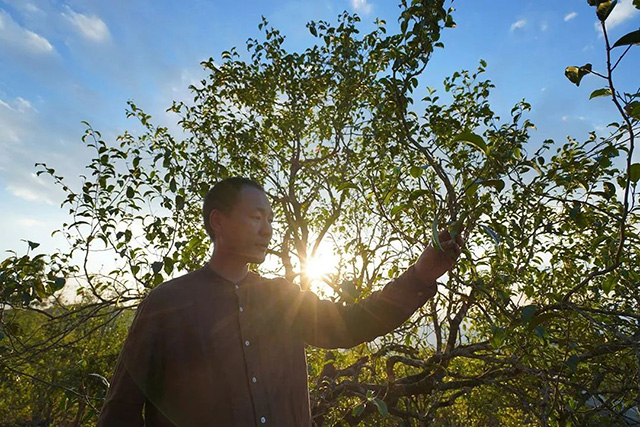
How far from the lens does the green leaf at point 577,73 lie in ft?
5.11

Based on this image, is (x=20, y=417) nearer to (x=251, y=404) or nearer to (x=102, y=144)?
(x=102, y=144)

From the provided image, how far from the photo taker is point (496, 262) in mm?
4281

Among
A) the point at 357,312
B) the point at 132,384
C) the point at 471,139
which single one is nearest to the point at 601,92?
the point at 471,139

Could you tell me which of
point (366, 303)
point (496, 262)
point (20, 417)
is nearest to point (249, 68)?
point (496, 262)

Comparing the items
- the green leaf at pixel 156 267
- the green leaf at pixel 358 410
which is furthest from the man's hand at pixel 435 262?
the green leaf at pixel 156 267

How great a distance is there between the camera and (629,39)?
4.28 ft

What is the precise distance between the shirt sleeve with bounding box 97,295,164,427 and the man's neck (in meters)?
0.40

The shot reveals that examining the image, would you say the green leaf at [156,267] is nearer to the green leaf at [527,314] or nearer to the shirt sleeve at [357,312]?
the shirt sleeve at [357,312]

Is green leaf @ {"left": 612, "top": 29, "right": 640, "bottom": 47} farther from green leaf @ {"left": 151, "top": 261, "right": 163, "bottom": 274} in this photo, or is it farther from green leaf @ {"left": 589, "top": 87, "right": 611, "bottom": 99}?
green leaf @ {"left": 151, "top": 261, "right": 163, "bottom": 274}

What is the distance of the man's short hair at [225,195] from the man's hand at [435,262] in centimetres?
92

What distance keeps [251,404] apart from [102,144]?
358 centimetres

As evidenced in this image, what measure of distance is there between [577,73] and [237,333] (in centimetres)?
187

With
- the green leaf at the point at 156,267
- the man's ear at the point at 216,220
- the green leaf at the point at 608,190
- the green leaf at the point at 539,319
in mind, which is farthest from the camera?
the green leaf at the point at 156,267

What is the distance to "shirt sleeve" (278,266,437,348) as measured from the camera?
1.53 m
